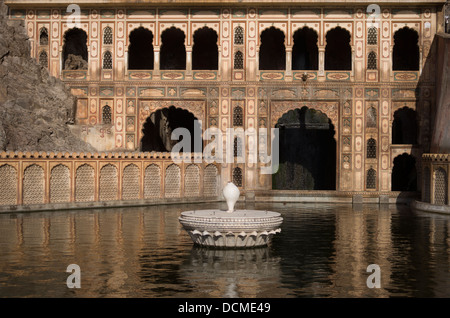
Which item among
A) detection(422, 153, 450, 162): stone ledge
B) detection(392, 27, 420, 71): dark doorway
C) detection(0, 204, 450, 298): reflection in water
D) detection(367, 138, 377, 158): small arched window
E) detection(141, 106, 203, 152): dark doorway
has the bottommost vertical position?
detection(0, 204, 450, 298): reflection in water

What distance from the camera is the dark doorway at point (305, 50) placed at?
104 feet

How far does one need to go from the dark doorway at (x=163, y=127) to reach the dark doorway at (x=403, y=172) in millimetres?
10774

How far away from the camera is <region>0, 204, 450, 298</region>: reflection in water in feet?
29.8

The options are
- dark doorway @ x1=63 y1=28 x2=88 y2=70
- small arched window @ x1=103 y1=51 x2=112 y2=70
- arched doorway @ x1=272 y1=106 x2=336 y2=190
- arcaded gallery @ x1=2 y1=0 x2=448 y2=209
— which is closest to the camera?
arcaded gallery @ x1=2 y1=0 x2=448 y2=209

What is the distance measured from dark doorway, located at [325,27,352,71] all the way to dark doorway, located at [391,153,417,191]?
575cm

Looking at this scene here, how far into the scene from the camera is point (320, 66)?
89.5 ft

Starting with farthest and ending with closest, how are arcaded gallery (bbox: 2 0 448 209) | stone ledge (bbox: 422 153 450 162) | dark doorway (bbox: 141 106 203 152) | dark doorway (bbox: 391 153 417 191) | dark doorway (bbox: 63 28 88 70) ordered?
1. dark doorway (bbox: 391 153 417 191)
2. dark doorway (bbox: 141 106 203 152)
3. dark doorway (bbox: 63 28 88 70)
4. arcaded gallery (bbox: 2 0 448 209)
5. stone ledge (bbox: 422 153 450 162)

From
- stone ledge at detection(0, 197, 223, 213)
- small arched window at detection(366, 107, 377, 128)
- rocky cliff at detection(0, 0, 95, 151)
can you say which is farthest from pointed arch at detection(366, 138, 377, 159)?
rocky cliff at detection(0, 0, 95, 151)

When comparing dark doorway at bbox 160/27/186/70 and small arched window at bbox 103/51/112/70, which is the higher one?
dark doorway at bbox 160/27/186/70

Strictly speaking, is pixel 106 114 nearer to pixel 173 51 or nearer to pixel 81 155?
pixel 81 155

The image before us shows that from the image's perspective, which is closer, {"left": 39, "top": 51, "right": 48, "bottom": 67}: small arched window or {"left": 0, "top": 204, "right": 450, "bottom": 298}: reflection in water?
{"left": 0, "top": 204, "right": 450, "bottom": 298}: reflection in water

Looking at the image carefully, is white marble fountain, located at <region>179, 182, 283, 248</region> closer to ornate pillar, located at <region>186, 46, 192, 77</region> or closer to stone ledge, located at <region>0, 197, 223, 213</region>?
stone ledge, located at <region>0, 197, 223, 213</region>

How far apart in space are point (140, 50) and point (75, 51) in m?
3.38

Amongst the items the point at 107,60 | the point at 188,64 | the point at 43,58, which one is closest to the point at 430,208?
the point at 188,64
